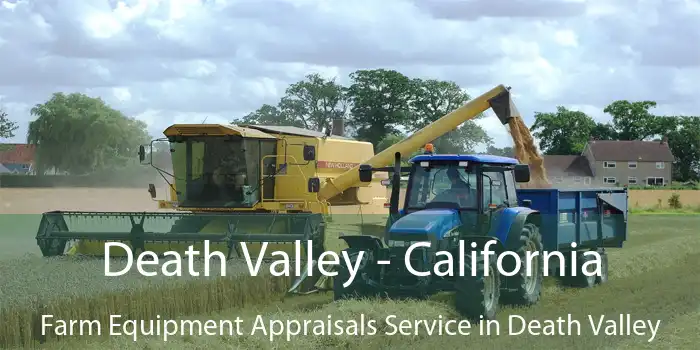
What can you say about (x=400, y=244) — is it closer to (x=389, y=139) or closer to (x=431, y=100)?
(x=389, y=139)

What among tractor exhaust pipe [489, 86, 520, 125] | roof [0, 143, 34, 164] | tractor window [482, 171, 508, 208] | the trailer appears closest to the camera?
tractor window [482, 171, 508, 208]

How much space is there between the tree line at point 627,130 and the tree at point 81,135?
1867 inches

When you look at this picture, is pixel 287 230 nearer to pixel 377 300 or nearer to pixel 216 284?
pixel 216 284

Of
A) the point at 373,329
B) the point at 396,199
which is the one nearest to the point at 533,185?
the point at 396,199

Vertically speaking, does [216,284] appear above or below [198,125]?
below

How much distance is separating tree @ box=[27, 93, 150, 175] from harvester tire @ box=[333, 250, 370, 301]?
33163 millimetres

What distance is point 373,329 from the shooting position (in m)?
9.93

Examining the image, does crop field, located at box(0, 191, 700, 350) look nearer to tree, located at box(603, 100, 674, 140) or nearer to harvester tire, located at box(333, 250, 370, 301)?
harvester tire, located at box(333, 250, 370, 301)

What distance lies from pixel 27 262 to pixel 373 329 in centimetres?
→ 617

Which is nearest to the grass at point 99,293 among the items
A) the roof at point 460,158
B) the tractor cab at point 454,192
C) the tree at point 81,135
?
the tractor cab at point 454,192

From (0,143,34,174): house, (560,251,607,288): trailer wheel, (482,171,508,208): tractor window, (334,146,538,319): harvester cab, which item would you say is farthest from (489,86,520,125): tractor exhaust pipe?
(0,143,34,174): house

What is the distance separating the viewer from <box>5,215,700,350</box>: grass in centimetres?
933

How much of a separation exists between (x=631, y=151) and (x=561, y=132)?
6.49m

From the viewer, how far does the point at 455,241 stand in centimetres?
1148
